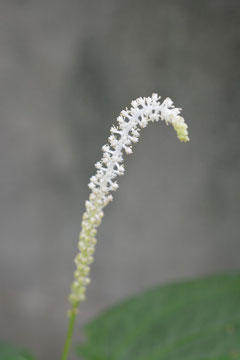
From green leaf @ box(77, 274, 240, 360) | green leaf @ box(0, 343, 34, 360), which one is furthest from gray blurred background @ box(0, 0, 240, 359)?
green leaf @ box(0, 343, 34, 360)

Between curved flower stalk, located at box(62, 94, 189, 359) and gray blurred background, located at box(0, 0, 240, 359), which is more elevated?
gray blurred background, located at box(0, 0, 240, 359)

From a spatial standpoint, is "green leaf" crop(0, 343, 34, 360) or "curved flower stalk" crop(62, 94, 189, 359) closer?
"curved flower stalk" crop(62, 94, 189, 359)

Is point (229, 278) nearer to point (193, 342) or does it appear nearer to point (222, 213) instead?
point (193, 342)

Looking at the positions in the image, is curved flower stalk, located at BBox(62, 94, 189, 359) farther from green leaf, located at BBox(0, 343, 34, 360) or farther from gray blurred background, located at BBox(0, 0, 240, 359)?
gray blurred background, located at BBox(0, 0, 240, 359)

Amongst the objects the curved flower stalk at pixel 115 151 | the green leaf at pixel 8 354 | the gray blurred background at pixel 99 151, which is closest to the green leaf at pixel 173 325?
the green leaf at pixel 8 354

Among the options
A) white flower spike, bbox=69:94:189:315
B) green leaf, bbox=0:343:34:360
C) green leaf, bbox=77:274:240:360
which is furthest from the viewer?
green leaf, bbox=77:274:240:360
